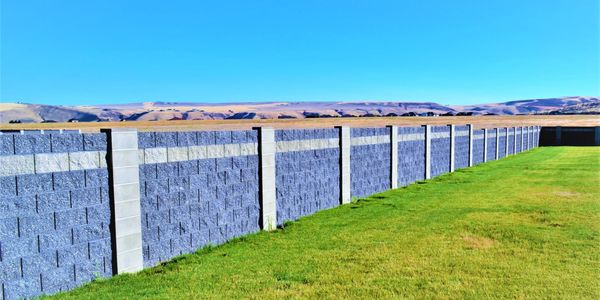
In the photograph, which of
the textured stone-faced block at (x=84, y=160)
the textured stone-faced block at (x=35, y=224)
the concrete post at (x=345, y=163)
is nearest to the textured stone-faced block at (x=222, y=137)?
the textured stone-faced block at (x=84, y=160)

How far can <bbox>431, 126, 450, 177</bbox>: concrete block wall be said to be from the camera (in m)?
19.9

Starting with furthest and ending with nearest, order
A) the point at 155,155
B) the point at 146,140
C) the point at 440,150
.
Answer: the point at 440,150
the point at 155,155
the point at 146,140

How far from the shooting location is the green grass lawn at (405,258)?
6.15 metres

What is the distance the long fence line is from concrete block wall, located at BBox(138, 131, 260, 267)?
0.02 metres

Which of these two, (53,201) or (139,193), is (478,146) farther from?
(53,201)

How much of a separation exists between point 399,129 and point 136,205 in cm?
1143

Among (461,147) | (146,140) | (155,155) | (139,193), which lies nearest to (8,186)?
(139,193)

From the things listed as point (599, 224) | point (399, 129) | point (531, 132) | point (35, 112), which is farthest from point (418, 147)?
point (35, 112)

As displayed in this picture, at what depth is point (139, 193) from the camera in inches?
279

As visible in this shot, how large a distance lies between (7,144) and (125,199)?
182 centimetres

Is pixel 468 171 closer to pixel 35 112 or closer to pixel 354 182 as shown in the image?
pixel 354 182

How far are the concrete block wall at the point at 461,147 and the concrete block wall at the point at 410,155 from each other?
15.3 ft

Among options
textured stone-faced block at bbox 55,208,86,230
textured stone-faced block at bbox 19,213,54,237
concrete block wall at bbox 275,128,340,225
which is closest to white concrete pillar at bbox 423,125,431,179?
concrete block wall at bbox 275,128,340,225

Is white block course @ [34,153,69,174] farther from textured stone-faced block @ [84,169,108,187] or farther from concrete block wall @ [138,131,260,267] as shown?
concrete block wall @ [138,131,260,267]
